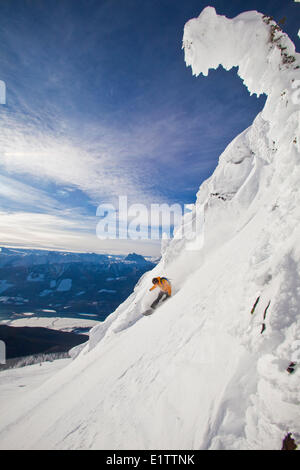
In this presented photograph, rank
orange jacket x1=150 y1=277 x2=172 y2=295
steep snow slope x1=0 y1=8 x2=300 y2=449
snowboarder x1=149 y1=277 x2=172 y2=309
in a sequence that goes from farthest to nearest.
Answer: orange jacket x1=150 y1=277 x2=172 y2=295 → snowboarder x1=149 y1=277 x2=172 y2=309 → steep snow slope x1=0 y1=8 x2=300 y2=449

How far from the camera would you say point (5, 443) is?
9953mm

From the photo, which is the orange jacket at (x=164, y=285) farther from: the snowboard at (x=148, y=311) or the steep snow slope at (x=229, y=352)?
the steep snow slope at (x=229, y=352)

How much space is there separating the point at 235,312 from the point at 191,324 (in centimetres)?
317

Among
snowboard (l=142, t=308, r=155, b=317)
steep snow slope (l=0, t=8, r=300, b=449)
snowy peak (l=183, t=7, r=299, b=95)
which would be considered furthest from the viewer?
snowboard (l=142, t=308, r=155, b=317)

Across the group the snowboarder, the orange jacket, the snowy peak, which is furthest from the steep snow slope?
the orange jacket

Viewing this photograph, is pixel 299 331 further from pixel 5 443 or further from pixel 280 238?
pixel 5 443

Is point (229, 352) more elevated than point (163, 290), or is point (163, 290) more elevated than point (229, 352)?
point (229, 352)

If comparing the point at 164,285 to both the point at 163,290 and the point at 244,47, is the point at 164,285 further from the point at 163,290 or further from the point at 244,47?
the point at 244,47

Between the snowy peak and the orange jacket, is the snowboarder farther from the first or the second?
the snowy peak

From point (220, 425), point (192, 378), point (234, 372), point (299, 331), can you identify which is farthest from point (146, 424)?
point (299, 331)

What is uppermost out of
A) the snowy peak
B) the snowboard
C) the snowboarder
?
the snowy peak

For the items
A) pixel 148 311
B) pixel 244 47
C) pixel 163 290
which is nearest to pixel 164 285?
pixel 163 290

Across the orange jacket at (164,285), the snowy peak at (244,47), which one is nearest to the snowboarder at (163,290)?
the orange jacket at (164,285)

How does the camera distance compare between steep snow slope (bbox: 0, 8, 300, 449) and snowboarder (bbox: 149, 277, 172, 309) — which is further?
snowboarder (bbox: 149, 277, 172, 309)
